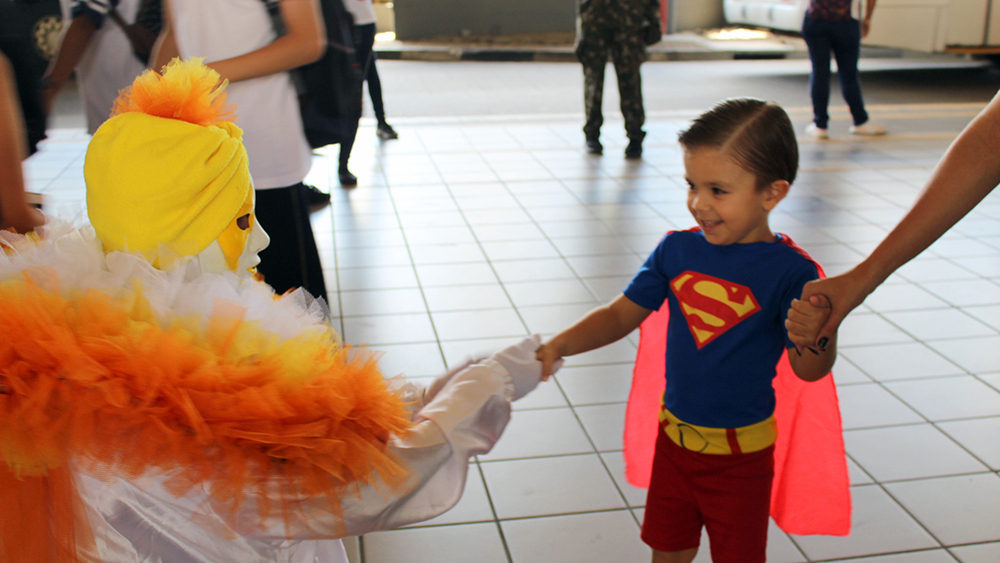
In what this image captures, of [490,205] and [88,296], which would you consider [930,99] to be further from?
[88,296]

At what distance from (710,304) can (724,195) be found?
0.20 meters

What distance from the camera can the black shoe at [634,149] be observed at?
5938 mm

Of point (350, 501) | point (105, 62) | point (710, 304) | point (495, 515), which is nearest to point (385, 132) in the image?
point (105, 62)

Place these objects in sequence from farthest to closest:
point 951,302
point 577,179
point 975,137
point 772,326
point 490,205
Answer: point 577,179, point 490,205, point 951,302, point 772,326, point 975,137

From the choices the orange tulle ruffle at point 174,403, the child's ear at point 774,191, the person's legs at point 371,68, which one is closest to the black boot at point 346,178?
the person's legs at point 371,68

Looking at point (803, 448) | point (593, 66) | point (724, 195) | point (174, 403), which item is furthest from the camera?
point (593, 66)

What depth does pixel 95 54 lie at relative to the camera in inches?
87.3

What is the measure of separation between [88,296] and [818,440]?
4.59ft

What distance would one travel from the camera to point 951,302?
3516mm

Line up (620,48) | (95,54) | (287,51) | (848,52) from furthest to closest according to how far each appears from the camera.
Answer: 1. (848,52)
2. (620,48)
3. (95,54)
4. (287,51)

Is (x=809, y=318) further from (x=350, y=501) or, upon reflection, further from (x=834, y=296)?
(x=350, y=501)

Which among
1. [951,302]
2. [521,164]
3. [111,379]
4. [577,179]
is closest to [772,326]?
[111,379]

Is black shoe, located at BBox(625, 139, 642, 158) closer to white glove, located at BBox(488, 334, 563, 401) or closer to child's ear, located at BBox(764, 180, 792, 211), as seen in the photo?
child's ear, located at BBox(764, 180, 792, 211)

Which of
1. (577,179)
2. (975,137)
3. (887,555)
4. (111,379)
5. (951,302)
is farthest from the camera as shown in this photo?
(577,179)
